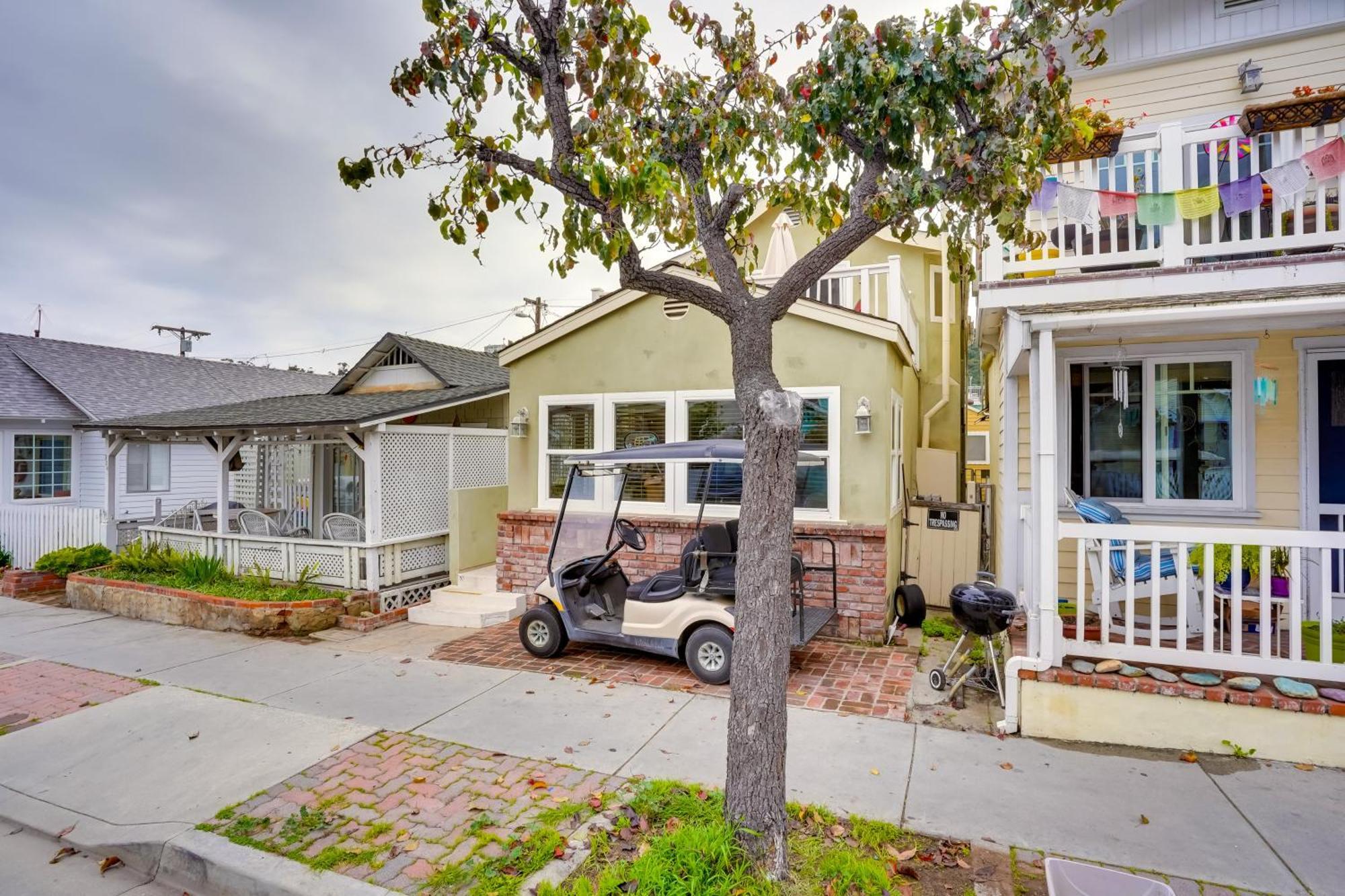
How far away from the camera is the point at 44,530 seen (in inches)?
406

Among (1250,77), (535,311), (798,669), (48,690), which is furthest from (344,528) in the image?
A: (535,311)

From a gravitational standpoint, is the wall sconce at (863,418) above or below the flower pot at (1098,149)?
below

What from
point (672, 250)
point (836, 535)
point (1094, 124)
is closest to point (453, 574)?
point (836, 535)

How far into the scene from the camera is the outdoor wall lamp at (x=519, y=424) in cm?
796

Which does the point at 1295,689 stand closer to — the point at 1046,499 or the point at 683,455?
the point at 1046,499

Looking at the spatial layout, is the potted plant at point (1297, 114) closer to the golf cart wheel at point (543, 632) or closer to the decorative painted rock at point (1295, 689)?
the decorative painted rock at point (1295, 689)

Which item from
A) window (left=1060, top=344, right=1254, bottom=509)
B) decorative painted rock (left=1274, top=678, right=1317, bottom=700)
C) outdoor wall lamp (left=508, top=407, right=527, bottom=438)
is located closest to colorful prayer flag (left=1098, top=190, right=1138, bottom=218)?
window (left=1060, top=344, right=1254, bottom=509)

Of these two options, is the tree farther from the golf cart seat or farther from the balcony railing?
the golf cart seat

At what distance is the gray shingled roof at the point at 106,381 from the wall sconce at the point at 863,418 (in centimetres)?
1543

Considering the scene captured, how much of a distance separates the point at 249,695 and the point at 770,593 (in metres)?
4.85

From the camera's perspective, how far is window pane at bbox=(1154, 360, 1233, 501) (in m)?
5.43

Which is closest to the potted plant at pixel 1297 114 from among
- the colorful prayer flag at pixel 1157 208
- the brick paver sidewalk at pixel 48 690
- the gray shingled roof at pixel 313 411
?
the colorful prayer flag at pixel 1157 208

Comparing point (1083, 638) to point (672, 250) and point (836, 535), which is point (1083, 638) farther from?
point (672, 250)

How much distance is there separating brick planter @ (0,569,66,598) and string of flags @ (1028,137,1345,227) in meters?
13.2
